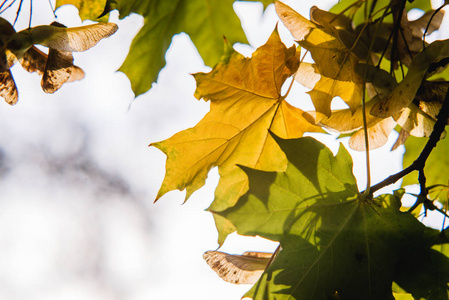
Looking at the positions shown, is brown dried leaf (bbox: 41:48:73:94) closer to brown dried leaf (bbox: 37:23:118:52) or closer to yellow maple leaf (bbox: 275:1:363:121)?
brown dried leaf (bbox: 37:23:118:52)

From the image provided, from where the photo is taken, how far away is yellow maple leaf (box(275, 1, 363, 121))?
539 mm

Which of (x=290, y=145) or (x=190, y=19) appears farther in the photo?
(x=190, y=19)

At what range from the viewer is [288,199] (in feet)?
1.73

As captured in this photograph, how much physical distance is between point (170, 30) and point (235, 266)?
0.48 metres

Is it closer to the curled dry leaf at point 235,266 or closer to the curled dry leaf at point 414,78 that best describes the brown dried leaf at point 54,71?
the curled dry leaf at point 235,266

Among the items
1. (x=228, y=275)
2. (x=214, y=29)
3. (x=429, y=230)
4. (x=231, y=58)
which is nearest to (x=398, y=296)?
(x=429, y=230)

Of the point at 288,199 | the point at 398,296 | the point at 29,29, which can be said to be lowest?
the point at 398,296

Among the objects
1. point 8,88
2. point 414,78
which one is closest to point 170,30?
point 8,88

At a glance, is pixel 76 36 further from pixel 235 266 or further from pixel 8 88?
pixel 235 266

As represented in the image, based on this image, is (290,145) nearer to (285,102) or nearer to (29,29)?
(285,102)

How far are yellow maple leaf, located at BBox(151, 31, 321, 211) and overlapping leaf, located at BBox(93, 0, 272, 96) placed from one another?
0.15m

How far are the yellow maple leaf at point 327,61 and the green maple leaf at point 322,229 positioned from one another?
101mm

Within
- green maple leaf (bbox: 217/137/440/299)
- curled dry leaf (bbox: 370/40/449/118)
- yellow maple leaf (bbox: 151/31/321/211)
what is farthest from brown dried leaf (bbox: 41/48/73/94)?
curled dry leaf (bbox: 370/40/449/118)

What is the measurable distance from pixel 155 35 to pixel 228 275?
0.48m
